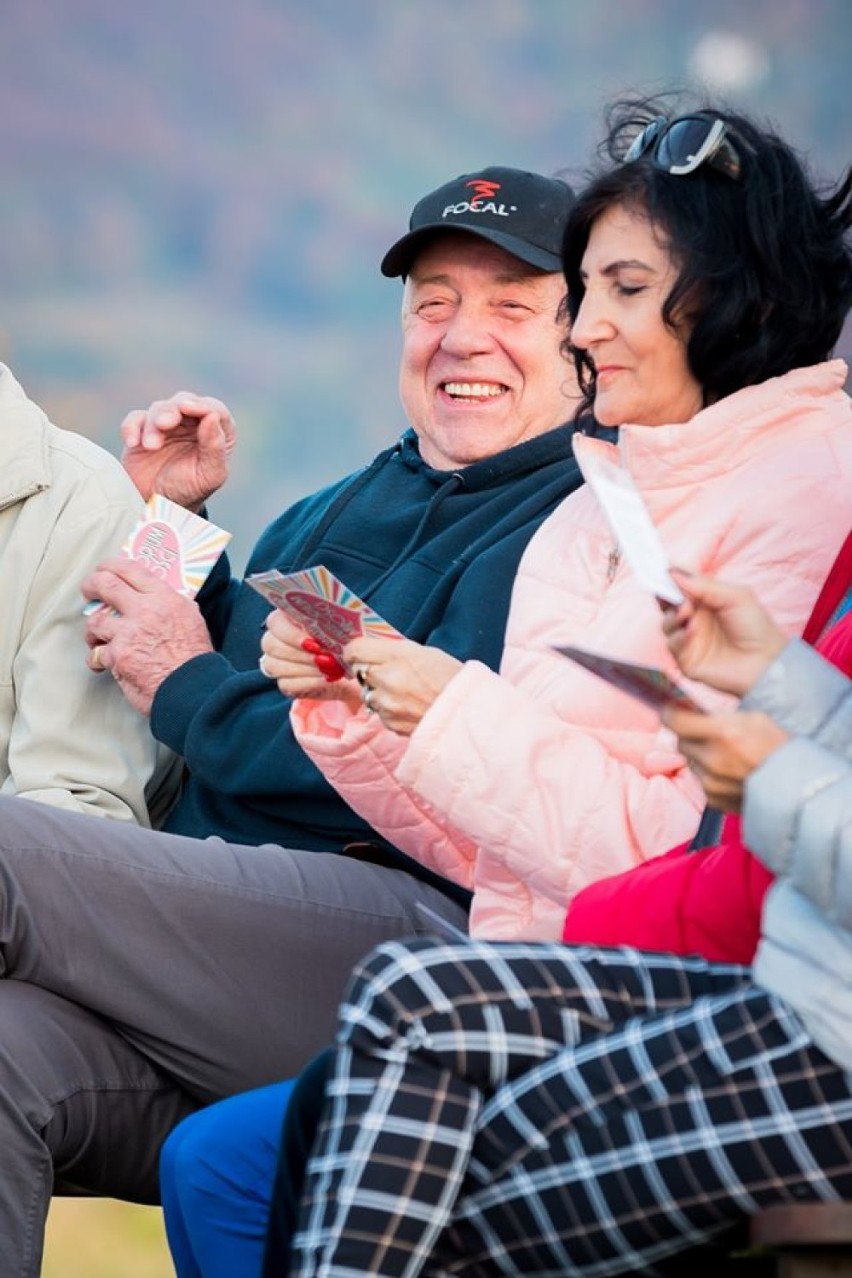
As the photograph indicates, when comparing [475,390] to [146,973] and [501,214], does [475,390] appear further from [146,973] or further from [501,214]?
[146,973]

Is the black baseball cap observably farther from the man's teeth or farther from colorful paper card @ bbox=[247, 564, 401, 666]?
colorful paper card @ bbox=[247, 564, 401, 666]

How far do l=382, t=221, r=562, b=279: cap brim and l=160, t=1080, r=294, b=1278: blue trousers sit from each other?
1.32 m

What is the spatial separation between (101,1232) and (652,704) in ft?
9.54

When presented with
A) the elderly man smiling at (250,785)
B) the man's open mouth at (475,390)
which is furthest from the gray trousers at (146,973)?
the man's open mouth at (475,390)

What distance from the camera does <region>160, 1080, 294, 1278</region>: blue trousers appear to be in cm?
194

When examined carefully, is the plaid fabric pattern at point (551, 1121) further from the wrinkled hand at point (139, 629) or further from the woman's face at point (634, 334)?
the wrinkled hand at point (139, 629)

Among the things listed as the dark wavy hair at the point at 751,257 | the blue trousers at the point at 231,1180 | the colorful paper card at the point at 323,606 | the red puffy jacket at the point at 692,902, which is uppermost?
the dark wavy hair at the point at 751,257

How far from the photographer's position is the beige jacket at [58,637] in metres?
2.64

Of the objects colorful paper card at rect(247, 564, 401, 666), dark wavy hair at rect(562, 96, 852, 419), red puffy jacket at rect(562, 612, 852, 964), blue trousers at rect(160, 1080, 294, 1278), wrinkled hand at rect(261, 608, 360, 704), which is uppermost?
dark wavy hair at rect(562, 96, 852, 419)

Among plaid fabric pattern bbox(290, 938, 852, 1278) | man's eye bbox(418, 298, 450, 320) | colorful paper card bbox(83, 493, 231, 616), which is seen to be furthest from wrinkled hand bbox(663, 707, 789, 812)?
man's eye bbox(418, 298, 450, 320)

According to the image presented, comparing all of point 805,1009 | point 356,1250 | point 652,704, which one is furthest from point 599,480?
point 356,1250

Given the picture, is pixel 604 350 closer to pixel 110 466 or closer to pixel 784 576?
pixel 784 576

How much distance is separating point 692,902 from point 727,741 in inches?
13.3

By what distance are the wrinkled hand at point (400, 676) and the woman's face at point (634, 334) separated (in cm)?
39
